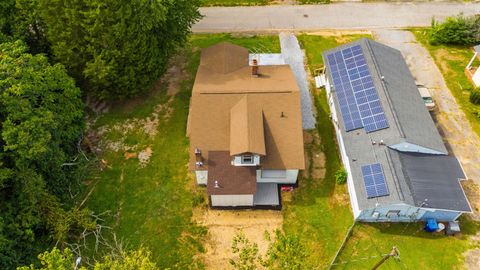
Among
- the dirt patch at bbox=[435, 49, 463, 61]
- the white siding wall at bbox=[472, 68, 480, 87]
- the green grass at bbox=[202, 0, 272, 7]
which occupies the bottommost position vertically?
the white siding wall at bbox=[472, 68, 480, 87]

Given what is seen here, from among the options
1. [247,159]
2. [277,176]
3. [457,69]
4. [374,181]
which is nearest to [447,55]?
[457,69]

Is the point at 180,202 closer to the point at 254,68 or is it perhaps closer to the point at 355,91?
the point at 254,68

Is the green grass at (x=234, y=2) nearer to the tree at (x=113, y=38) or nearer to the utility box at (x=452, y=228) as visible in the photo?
the tree at (x=113, y=38)

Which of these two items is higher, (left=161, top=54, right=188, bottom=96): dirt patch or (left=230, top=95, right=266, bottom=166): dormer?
(left=161, top=54, right=188, bottom=96): dirt patch

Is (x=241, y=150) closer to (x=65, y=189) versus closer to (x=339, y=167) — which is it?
(x=339, y=167)

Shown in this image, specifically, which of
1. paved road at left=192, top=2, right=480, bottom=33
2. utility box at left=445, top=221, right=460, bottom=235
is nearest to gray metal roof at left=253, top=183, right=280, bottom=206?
utility box at left=445, top=221, right=460, bottom=235

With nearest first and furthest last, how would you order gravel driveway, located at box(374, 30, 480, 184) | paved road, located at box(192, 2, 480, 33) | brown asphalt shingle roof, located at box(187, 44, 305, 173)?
1. brown asphalt shingle roof, located at box(187, 44, 305, 173)
2. gravel driveway, located at box(374, 30, 480, 184)
3. paved road, located at box(192, 2, 480, 33)

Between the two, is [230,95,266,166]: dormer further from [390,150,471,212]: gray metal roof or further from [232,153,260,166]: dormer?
[390,150,471,212]: gray metal roof

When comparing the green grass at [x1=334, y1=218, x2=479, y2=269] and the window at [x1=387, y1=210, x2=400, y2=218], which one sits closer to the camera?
the green grass at [x1=334, y1=218, x2=479, y2=269]
